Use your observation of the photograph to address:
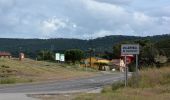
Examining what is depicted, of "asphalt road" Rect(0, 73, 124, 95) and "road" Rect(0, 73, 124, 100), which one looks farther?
"asphalt road" Rect(0, 73, 124, 95)

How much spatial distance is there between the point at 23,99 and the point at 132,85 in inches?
347

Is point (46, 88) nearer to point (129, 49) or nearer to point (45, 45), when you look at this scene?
point (129, 49)

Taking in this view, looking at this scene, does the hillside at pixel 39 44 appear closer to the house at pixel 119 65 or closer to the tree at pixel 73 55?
the house at pixel 119 65

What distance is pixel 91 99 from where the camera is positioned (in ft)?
75.9

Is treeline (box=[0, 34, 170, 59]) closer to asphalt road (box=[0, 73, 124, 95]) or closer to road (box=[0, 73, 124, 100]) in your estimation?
asphalt road (box=[0, 73, 124, 95])

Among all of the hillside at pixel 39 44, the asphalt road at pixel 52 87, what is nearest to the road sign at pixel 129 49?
the asphalt road at pixel 52 87

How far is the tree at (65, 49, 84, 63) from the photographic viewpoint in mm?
147425

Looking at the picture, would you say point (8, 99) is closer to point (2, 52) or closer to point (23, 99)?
point (23, 99)

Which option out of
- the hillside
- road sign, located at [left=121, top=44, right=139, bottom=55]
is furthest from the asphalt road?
the hillside

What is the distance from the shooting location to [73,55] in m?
148

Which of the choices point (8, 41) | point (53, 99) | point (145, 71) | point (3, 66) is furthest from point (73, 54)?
point (53, 99)

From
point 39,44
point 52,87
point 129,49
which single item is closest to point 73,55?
point 39,44

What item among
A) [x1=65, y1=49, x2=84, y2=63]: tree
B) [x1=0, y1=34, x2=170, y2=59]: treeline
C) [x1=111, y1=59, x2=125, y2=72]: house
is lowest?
[x1=111, y1=59, x2=125, y2=72]: house

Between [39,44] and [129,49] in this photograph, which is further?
[39,44]
